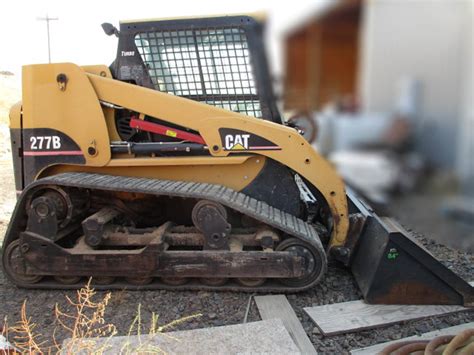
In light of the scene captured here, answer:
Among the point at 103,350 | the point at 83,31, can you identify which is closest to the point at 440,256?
the point at 103,350

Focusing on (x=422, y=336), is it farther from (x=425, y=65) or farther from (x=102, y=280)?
(x=425, y=65)

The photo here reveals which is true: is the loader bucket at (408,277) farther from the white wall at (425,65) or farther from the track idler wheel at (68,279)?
the white wall at (425,65)

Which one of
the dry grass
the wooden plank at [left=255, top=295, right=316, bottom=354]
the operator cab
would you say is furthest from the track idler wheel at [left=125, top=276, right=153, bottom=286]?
the operator cab

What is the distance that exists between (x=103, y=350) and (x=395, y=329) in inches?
76.7

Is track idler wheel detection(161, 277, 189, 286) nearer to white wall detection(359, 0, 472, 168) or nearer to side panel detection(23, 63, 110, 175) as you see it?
side panel detection(23, 63, 110, 175)

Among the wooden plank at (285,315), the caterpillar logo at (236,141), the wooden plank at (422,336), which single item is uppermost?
the caterpillar logo at (236,141)

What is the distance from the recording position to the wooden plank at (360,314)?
3.11 m

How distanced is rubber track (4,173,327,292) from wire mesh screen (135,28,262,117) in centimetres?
80

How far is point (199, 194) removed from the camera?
3311mm

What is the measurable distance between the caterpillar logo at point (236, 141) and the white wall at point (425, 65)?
9149 mm

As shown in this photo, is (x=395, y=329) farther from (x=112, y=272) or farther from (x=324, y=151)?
(x=324, y=151)

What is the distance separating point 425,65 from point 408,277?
9.84 metres

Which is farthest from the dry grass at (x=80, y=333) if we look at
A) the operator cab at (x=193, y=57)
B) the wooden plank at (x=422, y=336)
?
the operator cab at (x=193, y=57)

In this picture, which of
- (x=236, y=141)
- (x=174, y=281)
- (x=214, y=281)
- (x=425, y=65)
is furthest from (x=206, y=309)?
(x=425, y=65)
